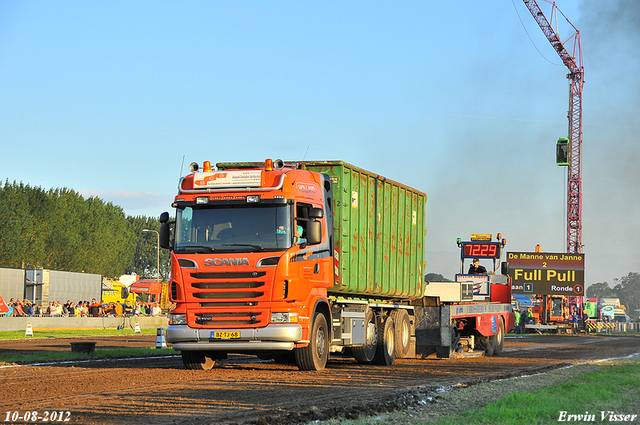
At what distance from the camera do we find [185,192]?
15180 millimetres

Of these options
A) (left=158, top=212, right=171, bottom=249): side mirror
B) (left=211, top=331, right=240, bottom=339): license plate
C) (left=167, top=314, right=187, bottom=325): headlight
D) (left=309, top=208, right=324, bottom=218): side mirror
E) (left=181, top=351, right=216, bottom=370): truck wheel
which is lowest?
(left=181, top=351, right=216, bottom=370): truck wheel

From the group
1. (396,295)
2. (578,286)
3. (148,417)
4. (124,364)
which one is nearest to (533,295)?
(578,286)

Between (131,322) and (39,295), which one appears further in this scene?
(39,295)

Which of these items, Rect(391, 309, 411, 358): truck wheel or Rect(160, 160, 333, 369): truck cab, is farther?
Rect(391, 309, 411, 358): truck wheel

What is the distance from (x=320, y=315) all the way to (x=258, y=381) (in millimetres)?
2625

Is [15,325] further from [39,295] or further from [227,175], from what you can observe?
[227,175]

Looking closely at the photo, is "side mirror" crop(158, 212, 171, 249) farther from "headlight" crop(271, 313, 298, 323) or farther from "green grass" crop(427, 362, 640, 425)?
"green grass" crop(427, 362, 640, 425)

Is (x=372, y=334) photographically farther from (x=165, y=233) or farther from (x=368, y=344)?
(x=165, y=233)

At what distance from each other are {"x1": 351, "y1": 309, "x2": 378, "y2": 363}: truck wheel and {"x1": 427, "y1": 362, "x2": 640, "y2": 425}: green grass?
16.2 feet

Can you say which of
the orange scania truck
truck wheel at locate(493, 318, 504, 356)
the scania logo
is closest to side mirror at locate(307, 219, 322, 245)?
the orange scania truck

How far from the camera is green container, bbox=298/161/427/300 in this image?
16.5 meters

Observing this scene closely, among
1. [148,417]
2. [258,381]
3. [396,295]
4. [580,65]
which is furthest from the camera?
[580,65]

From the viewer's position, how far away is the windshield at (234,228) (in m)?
14.4

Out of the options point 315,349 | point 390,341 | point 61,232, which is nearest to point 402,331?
point 390,341
